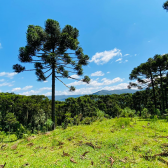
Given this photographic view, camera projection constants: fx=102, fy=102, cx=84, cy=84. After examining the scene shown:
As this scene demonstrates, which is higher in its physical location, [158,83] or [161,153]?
[158,83]

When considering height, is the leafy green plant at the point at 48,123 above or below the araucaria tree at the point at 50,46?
below

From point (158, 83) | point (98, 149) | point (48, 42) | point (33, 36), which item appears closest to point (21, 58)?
point (33, 36)

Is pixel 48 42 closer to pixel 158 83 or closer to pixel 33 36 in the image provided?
pixel 33 36

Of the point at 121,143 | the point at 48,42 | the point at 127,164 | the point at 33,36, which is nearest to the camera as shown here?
the point at 127,164

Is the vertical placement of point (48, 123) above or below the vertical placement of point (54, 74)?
below

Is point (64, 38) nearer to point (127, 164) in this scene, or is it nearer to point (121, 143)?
point (121, 143)

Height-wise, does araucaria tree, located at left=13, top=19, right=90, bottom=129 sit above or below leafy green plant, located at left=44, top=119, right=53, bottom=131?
above

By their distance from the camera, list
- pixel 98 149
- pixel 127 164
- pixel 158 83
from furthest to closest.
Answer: pixel 158 83 → pixel 98 149 → pixel 127 164

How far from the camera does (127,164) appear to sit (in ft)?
8.62

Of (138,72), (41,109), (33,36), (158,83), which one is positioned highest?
(33,36)

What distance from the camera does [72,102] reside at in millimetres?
38875

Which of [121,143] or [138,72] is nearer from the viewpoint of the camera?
[121,143]

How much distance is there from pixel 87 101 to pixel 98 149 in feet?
122

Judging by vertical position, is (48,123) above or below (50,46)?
below
